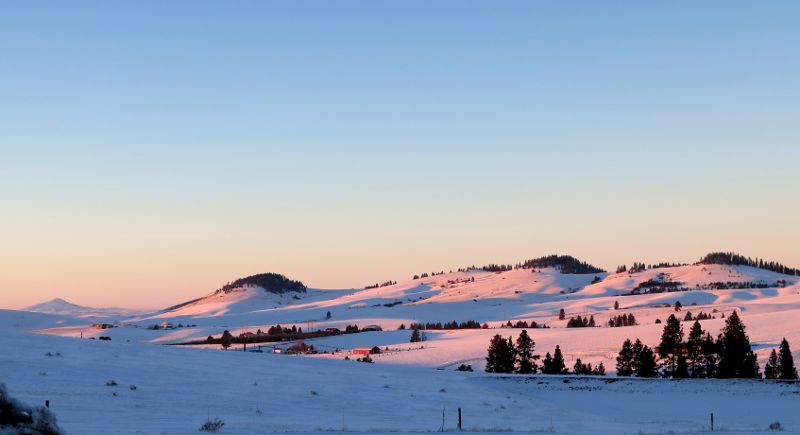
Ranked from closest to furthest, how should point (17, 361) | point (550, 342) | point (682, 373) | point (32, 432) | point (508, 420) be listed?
point (32, 432), point (508, 420), point (17, 361), point (682, 373), point (550, 342)

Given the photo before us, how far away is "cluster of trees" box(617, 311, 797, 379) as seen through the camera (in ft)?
249

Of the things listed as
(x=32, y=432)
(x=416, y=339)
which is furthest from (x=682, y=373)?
(x=416, y=339)

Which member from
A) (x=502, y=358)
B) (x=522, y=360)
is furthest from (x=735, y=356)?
(x=502, y=358)

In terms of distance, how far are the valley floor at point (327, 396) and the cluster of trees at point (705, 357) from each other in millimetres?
21694

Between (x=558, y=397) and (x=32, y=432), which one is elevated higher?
(x=32, y=432)

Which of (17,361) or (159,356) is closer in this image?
(17,361)

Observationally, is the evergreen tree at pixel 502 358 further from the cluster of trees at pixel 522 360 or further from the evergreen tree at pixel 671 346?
the evergreen tree at pixel 671 346

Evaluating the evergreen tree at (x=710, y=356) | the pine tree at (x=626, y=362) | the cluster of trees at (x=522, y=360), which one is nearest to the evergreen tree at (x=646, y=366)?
the pine tree at (x=626, y=362)

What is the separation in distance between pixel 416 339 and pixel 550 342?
35724 mm

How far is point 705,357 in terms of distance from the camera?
80125 mm

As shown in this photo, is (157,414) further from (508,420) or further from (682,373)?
(682,373)

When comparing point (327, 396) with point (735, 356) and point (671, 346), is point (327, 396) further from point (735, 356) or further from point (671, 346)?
point (735, 356)

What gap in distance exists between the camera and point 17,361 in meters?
36.8

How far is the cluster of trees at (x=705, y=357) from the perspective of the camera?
2987 inches
